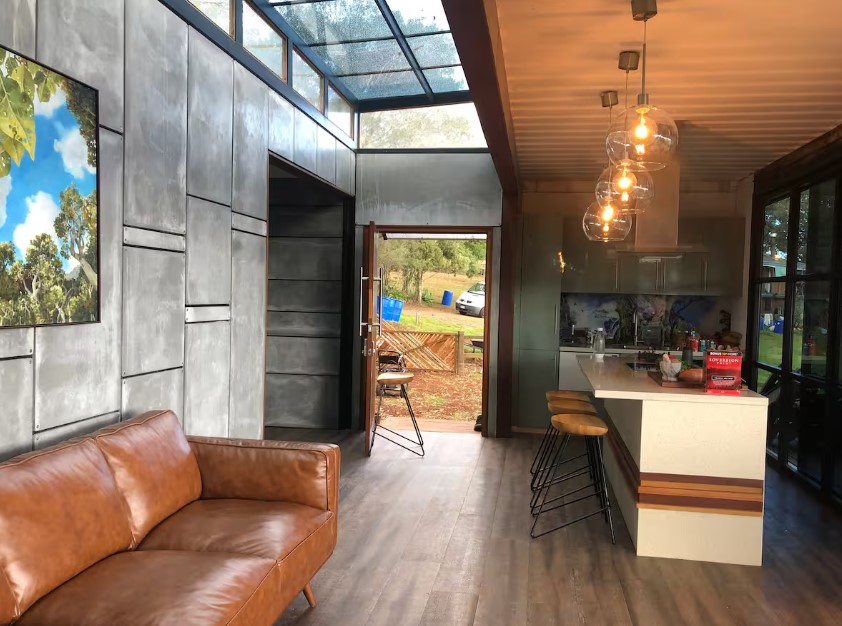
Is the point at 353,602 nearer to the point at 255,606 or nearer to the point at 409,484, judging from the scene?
the point at 255,606

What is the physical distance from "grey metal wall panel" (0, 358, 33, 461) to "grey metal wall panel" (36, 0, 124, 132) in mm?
1088

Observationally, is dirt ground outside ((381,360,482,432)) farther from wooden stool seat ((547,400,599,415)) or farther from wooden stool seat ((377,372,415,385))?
wooden stool seat ((547,400,599,415))

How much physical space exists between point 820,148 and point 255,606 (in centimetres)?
496

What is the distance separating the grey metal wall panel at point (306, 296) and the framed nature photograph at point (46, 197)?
3860 millimetres

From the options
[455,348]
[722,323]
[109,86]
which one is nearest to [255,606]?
[109,86]

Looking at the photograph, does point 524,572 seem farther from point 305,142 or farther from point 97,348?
point 305,142

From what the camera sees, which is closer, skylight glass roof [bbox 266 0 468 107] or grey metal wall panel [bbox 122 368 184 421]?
grey metal wall panel [bbox 122 368 184 421]

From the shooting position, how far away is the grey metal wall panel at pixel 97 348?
2.58 metres

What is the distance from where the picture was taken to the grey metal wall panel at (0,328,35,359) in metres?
2.35

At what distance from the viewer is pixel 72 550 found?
7.12 feet

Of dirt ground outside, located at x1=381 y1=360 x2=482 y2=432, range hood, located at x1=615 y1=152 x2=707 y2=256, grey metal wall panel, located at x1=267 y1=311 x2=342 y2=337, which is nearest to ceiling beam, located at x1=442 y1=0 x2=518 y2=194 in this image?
range hood, located at x1=615 y1=152 x2=707 y2=256

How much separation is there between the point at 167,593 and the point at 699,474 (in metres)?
2.81

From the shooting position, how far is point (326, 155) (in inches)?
228

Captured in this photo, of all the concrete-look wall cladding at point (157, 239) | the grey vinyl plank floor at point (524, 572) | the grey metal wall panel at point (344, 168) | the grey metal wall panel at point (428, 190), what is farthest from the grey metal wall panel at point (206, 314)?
the grey metal wall panel at point (428, 190)
